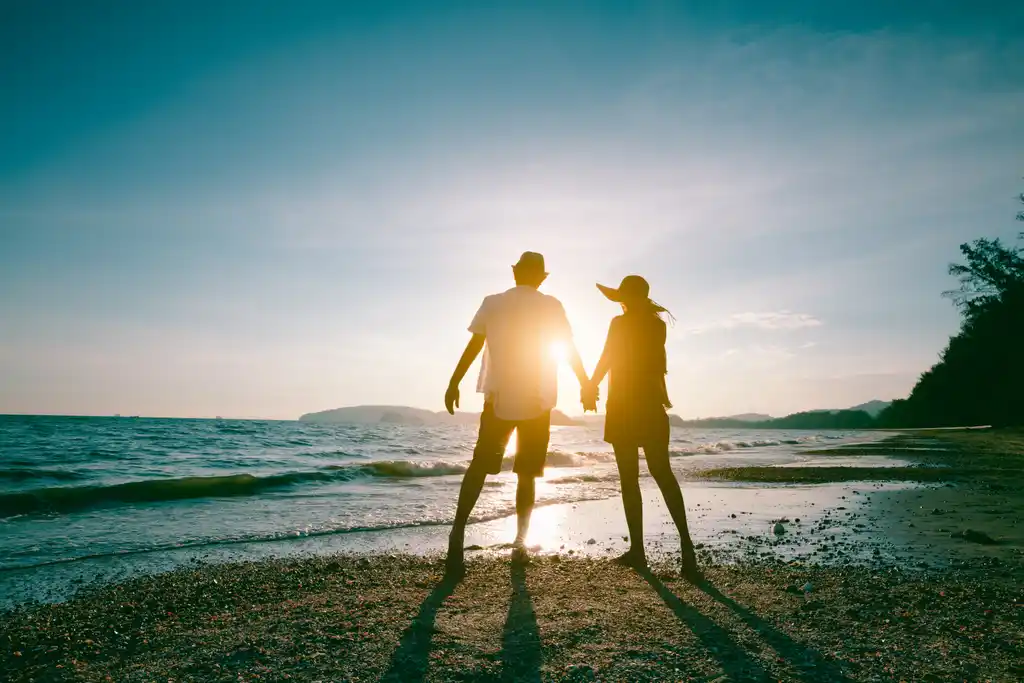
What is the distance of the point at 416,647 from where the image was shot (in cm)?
283

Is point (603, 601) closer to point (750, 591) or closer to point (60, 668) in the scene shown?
point (750, 591)

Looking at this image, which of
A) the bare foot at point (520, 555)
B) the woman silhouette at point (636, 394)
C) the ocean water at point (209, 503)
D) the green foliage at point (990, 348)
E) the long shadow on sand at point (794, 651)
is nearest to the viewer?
the long shadow on sand at point (794, 651)

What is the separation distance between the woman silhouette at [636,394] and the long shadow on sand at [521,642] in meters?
1.31

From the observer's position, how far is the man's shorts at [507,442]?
177 inches

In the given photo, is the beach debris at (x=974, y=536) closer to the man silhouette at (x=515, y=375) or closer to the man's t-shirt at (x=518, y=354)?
the man silhouette at (x=515, y=375)

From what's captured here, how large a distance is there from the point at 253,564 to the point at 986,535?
22.9 ft

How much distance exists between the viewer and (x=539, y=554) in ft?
17.5

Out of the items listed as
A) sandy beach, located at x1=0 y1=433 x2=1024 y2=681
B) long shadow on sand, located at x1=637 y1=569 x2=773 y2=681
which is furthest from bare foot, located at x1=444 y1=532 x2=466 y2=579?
long shadow on sand, located at x1=637 y1=569 x2=773 y2=681

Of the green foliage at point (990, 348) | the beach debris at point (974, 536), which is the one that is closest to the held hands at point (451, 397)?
the beach debris at point (974, 536)

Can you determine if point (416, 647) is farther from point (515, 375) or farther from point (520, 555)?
point (515, 375)

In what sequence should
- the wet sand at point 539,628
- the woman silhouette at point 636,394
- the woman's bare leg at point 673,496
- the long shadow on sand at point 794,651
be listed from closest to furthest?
1. the long shadow on sand at point 794,651
2. the wet sand at point 539,628
3. the woman's bare leg at point 673,496
4. the woman silhouette at point 636,394

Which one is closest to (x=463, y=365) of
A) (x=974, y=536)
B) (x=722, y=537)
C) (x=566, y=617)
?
(x=566, y=617)

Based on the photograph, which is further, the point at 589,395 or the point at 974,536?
the point at 974,536

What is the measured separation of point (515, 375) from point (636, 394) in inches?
40.2
